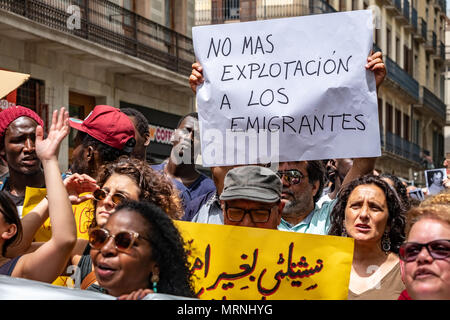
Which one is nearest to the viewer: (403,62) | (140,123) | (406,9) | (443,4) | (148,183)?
(148,183)

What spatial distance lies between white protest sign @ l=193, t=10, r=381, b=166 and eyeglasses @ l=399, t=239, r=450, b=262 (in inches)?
61.0

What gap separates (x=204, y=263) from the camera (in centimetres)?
340

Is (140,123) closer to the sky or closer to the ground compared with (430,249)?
closer to the sky

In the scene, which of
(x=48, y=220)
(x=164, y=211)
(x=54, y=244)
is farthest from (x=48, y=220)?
(x=54, y=244)

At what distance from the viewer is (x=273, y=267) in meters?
3.38

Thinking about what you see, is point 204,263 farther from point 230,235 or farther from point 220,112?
point 220,112

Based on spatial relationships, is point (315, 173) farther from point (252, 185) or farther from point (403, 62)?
point (403, 62)

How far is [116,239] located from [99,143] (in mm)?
1846

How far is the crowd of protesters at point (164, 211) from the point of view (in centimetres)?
299

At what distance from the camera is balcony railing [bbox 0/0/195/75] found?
14.0 m

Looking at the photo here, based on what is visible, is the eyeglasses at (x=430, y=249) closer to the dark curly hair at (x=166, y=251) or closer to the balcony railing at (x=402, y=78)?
the dark curly hair at (x=166, y=251)

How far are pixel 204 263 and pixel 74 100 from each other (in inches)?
509

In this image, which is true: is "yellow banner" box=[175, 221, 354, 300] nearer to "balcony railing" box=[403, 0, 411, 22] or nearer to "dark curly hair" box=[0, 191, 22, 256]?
"dark curly hair" box=[0, 191, 22, 256]

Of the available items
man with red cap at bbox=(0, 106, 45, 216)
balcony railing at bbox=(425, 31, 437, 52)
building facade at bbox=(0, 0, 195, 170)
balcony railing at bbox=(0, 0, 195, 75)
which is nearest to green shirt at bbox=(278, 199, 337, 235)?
man with red cap at bbox=(0, 106, 45, 216)
